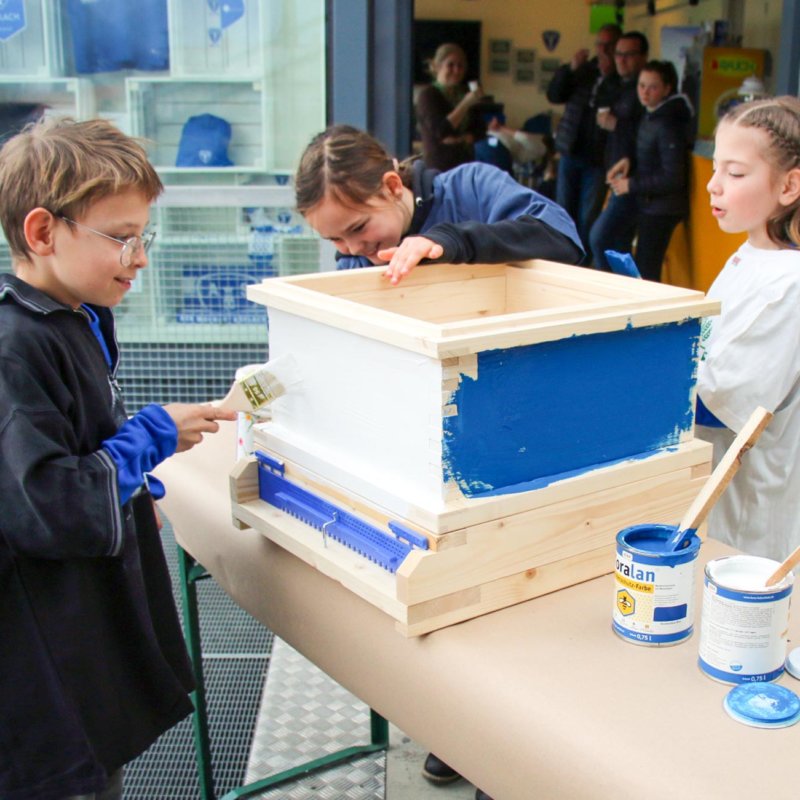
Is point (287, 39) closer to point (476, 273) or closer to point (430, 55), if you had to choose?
point (476, 273)

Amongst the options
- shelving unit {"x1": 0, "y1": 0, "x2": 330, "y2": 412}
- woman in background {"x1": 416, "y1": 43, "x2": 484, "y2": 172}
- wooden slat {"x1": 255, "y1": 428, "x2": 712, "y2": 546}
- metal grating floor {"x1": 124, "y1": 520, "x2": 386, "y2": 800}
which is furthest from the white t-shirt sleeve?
woman in background {"x1": 416, "y1": 43, "x2": 484, "y2": 172}

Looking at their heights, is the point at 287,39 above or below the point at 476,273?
above

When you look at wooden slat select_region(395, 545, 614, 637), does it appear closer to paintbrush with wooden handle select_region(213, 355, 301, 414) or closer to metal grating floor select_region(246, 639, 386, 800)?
paintbrush with wooden handle select_region(213, 355, 301, 414)

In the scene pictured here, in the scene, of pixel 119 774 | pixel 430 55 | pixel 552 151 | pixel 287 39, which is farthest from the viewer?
pixel 430 55

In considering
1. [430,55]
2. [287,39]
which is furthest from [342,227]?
[430,55]

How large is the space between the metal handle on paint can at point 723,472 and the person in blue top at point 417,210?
0.58 m

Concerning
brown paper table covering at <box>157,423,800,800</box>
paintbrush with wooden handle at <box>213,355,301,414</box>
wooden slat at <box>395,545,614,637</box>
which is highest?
paintbrush with wooden handle at <box>213,355,301,414</box>

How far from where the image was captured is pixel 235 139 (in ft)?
12.4

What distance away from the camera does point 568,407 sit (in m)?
1.20

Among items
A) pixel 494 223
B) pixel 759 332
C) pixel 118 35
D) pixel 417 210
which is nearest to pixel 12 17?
pixel 118 35

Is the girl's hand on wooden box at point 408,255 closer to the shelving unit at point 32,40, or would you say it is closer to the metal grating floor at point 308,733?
the metal grating floor at point 308,733

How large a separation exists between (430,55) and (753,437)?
8.56 metres

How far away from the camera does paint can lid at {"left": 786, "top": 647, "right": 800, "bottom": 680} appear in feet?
A: 3.43

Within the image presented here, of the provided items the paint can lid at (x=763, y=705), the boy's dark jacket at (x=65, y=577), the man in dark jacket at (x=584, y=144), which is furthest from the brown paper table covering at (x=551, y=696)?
the man in dark jacket at (x=584, y=144)
